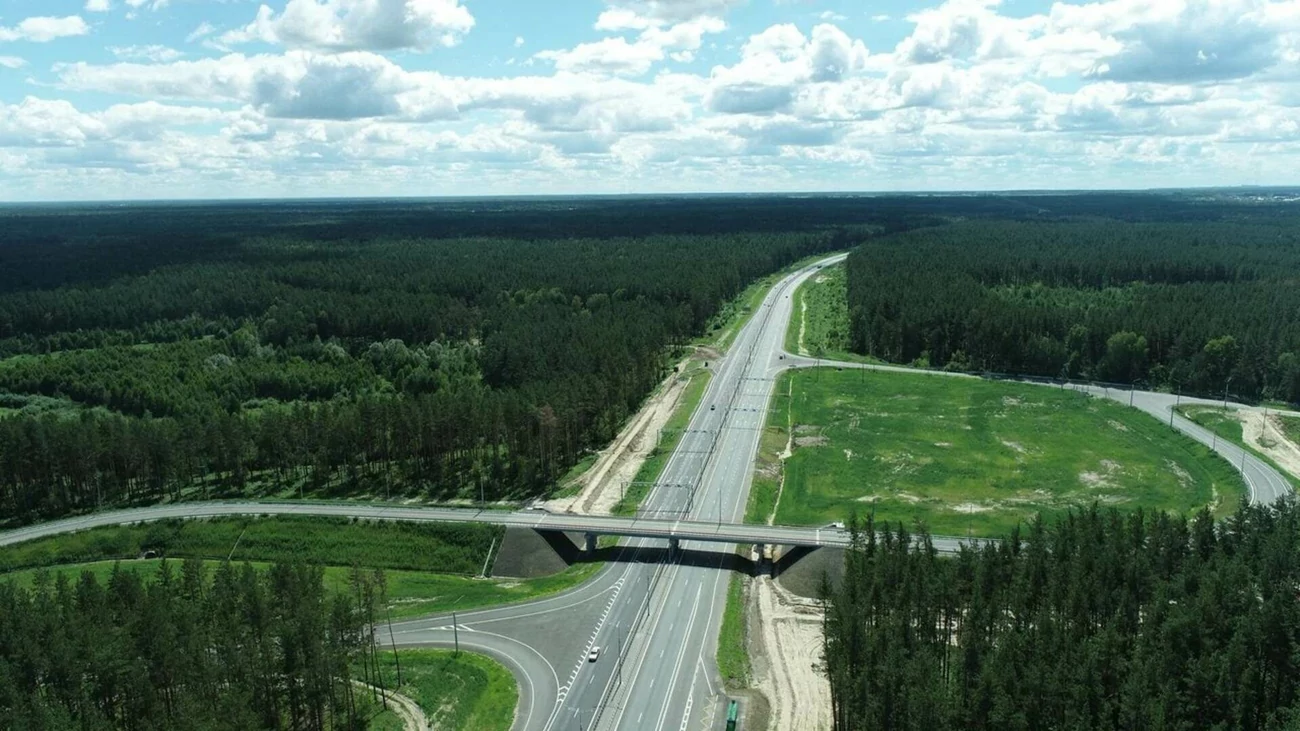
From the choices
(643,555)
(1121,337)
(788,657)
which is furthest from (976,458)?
(788,657)

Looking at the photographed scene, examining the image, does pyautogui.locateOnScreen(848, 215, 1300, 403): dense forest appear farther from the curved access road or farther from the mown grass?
the mown grass

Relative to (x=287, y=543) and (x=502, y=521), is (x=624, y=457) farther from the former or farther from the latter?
(x=287, y=543)

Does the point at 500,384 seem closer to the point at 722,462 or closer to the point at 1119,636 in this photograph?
the point at 722,462

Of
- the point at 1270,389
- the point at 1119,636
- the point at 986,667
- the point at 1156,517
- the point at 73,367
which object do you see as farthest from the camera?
the point at 73,367

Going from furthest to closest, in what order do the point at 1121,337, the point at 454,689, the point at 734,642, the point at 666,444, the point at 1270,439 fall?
the point at 1121,337 < the point at 666,444 < the point at 1270,439 < the point at 734,642 < the point at 454,689

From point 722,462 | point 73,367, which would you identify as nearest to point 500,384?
point 722,462

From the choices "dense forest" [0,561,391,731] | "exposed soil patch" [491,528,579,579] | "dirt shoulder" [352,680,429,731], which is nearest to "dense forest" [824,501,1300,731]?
"dirt shoulder" [352,680,429,731]

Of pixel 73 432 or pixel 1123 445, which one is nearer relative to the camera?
pixel 73 432
